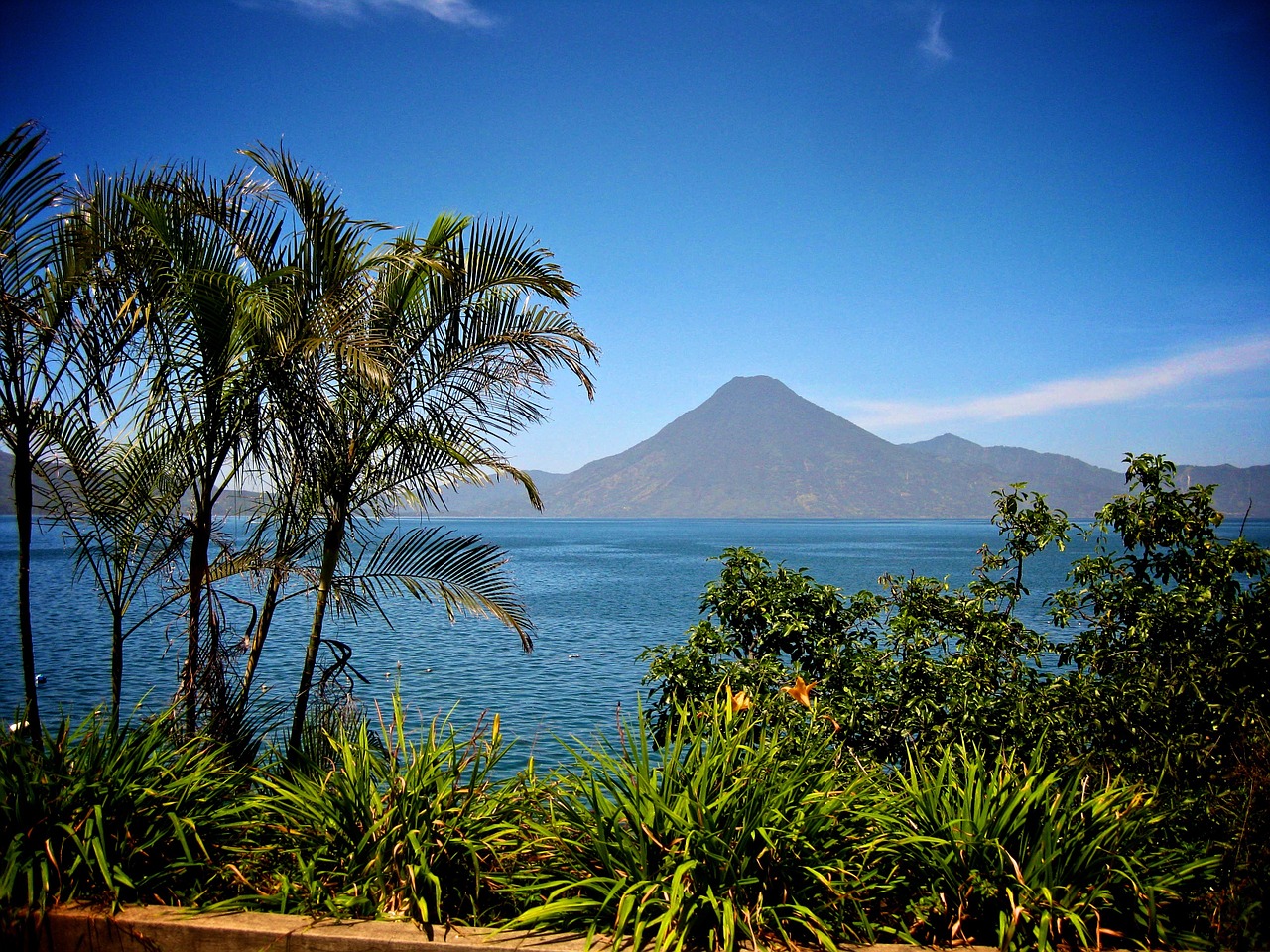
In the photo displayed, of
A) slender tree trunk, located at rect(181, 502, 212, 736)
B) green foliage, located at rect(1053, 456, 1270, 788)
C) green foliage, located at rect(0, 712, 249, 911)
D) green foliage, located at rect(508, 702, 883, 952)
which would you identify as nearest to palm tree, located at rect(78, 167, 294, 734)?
slender tree trunk, located at rect(181, 502, 212, 736)

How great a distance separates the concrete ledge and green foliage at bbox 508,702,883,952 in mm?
120

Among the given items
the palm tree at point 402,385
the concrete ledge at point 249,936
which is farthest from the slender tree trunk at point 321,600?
the concrete ledge at point 249,936

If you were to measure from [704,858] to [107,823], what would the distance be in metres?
2.60

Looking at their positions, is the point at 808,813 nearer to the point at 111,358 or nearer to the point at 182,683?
the point at 182,683

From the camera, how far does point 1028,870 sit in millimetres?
3287

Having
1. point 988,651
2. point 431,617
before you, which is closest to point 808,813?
point 988,651

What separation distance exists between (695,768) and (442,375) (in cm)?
362

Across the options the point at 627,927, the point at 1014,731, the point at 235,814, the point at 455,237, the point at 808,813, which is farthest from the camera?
the point at 455,237

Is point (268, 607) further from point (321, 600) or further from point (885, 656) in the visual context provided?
point (885, 656)

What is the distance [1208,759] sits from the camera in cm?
519

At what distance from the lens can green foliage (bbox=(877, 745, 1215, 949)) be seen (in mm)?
3232

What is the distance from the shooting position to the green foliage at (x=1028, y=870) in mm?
3232

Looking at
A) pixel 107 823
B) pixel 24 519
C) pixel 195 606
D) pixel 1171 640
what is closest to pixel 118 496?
pixel 24 519

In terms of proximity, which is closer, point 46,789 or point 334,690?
point 46,789
